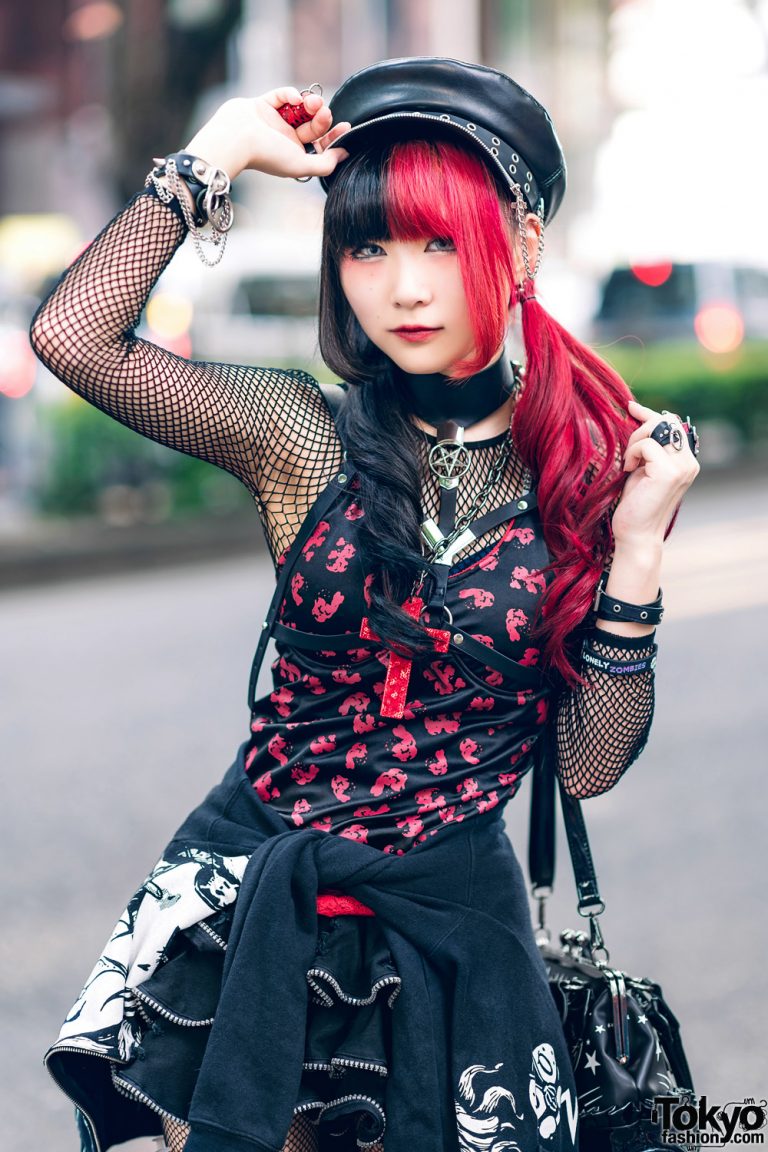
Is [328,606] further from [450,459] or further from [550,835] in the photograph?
[550,835]

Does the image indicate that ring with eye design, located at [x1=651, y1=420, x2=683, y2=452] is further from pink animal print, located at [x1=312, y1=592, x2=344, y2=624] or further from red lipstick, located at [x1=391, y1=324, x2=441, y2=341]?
pink animal print, located at [x1=312, y1=592, x2=344, y2=624]

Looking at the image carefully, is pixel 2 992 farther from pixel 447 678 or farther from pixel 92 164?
pixel 92 164

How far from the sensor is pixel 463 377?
2.15m

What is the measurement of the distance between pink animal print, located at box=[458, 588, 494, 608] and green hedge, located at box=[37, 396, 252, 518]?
9025 millimetres

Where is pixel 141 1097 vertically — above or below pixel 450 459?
below

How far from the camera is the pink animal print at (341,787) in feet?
6.73

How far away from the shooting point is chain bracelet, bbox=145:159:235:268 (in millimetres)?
2021

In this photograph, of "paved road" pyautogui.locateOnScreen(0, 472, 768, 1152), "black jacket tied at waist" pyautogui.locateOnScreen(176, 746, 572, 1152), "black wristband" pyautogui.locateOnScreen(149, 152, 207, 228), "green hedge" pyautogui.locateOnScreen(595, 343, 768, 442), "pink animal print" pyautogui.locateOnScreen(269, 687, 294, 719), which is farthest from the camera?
"green hedge" pyautogui.locateOnScreen(595, 343, 768, 442)

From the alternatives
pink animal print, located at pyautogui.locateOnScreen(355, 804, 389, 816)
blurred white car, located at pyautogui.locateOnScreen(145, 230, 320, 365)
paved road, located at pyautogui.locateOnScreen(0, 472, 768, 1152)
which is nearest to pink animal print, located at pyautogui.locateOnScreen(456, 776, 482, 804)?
pink animal print, located at pyautogui.locateOnScreen(355, 804, 389, 816)

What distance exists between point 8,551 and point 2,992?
20.7ft

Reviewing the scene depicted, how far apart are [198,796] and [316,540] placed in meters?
3.61

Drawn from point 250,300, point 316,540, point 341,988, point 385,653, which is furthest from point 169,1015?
point 250,300

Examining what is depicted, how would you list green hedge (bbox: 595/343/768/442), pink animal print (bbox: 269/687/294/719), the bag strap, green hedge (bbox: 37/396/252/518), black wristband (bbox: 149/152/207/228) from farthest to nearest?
green hedge (bbox: 595/343/768/442) → green hedge (bbox: 37/396/252/518) → the bag strap → pink animal print (bbox: 269/687/294/719) → black wristband (bbox: 149/152/207/228)

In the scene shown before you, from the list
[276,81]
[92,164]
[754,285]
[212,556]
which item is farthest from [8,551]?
[276,81]
